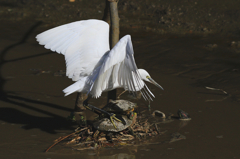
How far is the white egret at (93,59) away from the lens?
4.50 m

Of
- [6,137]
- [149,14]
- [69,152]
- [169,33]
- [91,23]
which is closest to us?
[69,152]

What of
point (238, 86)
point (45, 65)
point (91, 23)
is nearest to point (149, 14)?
point (45, 65)

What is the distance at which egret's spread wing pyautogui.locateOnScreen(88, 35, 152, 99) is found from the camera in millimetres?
4438

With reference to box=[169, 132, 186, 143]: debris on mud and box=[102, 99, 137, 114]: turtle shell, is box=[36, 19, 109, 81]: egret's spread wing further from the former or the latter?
box=[169, 132, 186, 143]: debris on mud

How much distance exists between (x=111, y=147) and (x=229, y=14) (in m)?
8.73

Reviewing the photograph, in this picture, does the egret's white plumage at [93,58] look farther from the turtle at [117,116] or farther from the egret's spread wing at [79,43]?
the turtle at [117,116]

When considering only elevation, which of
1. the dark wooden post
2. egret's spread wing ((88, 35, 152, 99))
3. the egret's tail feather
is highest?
the dark wooden post

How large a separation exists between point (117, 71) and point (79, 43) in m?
1.23

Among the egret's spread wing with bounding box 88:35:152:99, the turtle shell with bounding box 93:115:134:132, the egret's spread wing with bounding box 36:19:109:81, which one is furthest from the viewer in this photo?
the egret's spread wing with bounding box 36:19:109:81

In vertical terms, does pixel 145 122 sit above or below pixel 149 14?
below

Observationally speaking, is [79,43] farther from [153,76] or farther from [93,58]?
[153,76]

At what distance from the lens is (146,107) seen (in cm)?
674

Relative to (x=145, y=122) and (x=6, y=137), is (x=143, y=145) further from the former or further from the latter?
(x=6, y=137)

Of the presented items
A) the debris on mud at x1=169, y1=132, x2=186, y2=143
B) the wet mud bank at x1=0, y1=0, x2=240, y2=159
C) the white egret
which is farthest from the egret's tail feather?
the debris on mud at x1=169, y1=132, x2=186, y2=143
